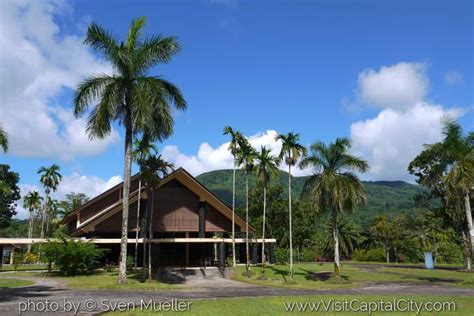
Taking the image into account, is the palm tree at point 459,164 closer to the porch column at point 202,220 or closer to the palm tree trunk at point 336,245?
the palm tree trunk at point 336,245

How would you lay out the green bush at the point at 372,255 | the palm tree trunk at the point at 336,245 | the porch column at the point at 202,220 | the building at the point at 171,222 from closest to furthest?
the palm tree trunk at the point at 336,245 < the building at the point at 171,222 < the porch column at the point at 202,220 < the green bush at the point at 372,255

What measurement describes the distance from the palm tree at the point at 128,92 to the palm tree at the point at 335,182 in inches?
404

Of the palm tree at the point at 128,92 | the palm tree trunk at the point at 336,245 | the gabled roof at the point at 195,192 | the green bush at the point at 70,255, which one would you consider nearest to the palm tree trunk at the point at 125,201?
the palm tree at the point at 128,92

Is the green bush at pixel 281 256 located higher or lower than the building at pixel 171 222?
lower

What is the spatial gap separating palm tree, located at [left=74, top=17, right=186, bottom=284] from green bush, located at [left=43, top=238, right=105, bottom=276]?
793 centimetres

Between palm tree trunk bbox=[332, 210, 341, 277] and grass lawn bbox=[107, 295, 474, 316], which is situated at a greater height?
palm tree trunk bbox=[332, 210, 341, 277]

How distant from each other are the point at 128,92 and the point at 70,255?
12976 millimetres

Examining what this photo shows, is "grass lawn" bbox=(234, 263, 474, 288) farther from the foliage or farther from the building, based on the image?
the foliage

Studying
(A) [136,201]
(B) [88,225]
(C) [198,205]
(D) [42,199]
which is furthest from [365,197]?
(D) [42,199]

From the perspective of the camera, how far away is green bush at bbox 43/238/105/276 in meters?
30.9

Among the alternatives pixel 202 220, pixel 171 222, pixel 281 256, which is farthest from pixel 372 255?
pixel 171 222

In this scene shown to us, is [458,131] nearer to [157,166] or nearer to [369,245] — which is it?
[157,166]

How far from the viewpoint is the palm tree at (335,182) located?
28672 millimetres

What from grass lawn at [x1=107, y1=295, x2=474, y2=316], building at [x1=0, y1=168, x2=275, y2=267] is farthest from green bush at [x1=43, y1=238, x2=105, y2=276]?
grass lawn at [x1=107, y1=295, x2=474, y2=316]
